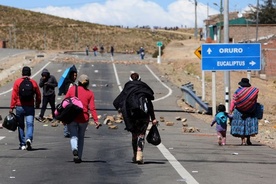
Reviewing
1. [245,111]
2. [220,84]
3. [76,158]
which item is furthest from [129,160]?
[220,84]

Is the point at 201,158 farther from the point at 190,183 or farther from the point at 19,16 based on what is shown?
the point at 19,16

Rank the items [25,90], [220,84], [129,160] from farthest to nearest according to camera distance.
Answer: [220,84] < [25,90] < [129,160]

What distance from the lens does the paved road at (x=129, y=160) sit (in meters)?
12.0

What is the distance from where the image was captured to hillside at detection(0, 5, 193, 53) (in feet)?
489

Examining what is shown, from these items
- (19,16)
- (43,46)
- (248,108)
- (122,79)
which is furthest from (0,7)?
(248,108)

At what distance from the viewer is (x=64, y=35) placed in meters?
159

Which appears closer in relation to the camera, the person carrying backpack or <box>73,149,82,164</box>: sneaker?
<box>73,149,82,164</box>: sneaker

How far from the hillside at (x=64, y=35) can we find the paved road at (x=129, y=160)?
395ft

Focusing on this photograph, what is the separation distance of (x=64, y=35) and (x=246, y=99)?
141817 mm

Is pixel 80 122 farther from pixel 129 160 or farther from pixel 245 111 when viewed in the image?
pixel 245 111

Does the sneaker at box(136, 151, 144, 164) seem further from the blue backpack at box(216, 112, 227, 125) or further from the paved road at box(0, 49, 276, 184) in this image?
the blue backpack at box(216, 112, 227, 125)

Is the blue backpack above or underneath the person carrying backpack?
underneath

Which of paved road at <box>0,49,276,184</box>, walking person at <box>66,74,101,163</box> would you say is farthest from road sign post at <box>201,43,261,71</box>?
walking person at <box>66,74,101,163</box>

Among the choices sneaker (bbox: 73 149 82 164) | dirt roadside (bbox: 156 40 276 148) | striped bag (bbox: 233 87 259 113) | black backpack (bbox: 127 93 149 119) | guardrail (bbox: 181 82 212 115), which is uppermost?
black backpack (bbox: 127 93 149 119)
